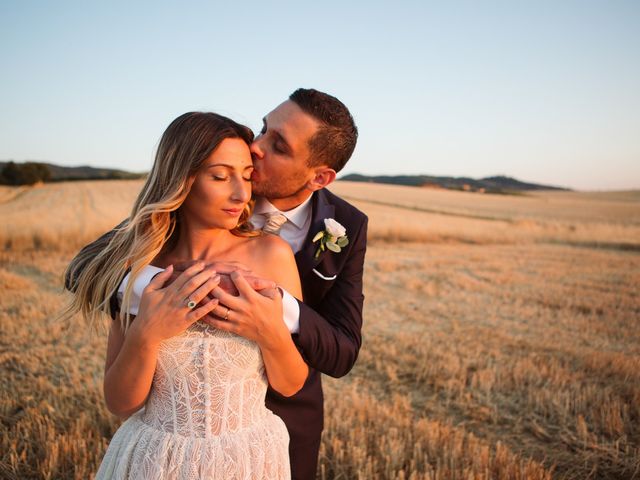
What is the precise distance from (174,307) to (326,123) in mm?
1384

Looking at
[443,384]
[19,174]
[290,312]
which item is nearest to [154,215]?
[290,312]

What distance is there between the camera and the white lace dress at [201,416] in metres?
2.01

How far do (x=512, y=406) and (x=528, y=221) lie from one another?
96.7 ft

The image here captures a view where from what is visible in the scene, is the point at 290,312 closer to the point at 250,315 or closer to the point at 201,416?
the point at 250,315

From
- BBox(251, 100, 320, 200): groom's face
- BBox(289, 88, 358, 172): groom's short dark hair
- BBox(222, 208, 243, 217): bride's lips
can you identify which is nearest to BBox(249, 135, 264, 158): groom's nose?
BBox(251, 100, 320, 200): groom's face

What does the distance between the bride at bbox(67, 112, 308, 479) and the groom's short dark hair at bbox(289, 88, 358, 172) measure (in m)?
0.56

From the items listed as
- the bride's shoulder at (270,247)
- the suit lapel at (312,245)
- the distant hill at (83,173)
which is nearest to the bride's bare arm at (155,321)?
the bride's shoulder at (270,247)

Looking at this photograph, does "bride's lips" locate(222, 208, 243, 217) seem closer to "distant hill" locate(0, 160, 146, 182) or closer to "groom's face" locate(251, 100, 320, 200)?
"groom's face" locate(251, 100, 320, 200)

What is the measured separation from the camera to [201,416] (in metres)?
2.06

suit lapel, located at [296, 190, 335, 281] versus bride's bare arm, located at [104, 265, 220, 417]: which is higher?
suit lapel, located at [296, 190, 335, 281]

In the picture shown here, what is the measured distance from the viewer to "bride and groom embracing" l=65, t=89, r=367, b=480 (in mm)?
1934

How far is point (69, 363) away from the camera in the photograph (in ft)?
19.3

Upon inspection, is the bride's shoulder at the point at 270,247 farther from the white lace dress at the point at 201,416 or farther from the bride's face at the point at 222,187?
the white lace dress at the point at 201,416

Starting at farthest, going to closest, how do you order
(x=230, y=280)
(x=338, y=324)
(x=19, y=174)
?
(x=19, y=174) → (x=338, y=324) → (x=230, y=280)
